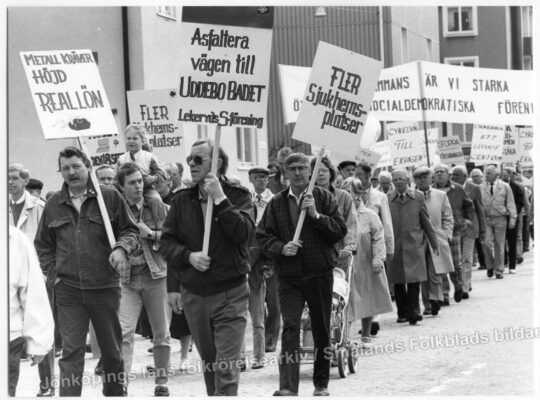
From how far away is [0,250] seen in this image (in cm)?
743

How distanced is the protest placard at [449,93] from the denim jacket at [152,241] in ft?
41.4

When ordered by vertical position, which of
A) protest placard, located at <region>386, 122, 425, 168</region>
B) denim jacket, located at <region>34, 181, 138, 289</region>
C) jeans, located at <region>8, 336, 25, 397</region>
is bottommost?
jeans, located at <region>8, 336, 25, 397</region>

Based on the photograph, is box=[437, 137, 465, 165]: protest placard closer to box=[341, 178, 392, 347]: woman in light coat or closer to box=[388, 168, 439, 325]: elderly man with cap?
box=[388, 168, 439, 325]: elderly man with cap

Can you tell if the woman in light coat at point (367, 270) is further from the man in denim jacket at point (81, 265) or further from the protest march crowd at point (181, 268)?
the man in denim jacket at point (81, 265)

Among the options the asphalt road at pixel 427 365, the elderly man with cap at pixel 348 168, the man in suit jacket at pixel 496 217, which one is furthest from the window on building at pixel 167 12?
the elderly man with cap at pixel 348 168

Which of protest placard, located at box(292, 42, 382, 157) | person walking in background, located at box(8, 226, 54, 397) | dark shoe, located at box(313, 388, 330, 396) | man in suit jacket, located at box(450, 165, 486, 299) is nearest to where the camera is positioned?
person walking in background, located at box(8, 226, 54, 397)

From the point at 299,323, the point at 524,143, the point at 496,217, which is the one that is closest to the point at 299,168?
the point at 299,323

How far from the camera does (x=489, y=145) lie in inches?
1216

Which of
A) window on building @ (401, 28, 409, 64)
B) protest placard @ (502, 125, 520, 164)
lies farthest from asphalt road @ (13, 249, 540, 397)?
window on building @ (401, 28, 409, 64)

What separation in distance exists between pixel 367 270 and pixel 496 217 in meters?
10.3

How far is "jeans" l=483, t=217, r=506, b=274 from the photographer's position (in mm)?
24484

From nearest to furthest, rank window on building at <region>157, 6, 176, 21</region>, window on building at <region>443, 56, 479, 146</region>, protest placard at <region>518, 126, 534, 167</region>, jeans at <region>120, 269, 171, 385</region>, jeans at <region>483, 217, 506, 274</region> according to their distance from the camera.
→ jeans at <region>120, 269, 171, 385</region>
jeans at <region>483, 217, 506, 274</region>
window on building at <region>157, 6, 176, 21</region>
protest placard at <region>518, 126, 534, 167</region>
window on building at <region>443, 56, 479, 146</region>

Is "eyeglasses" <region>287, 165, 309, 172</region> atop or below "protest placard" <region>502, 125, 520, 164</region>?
below

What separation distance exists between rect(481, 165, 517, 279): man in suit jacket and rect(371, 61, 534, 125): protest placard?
5.69ft
